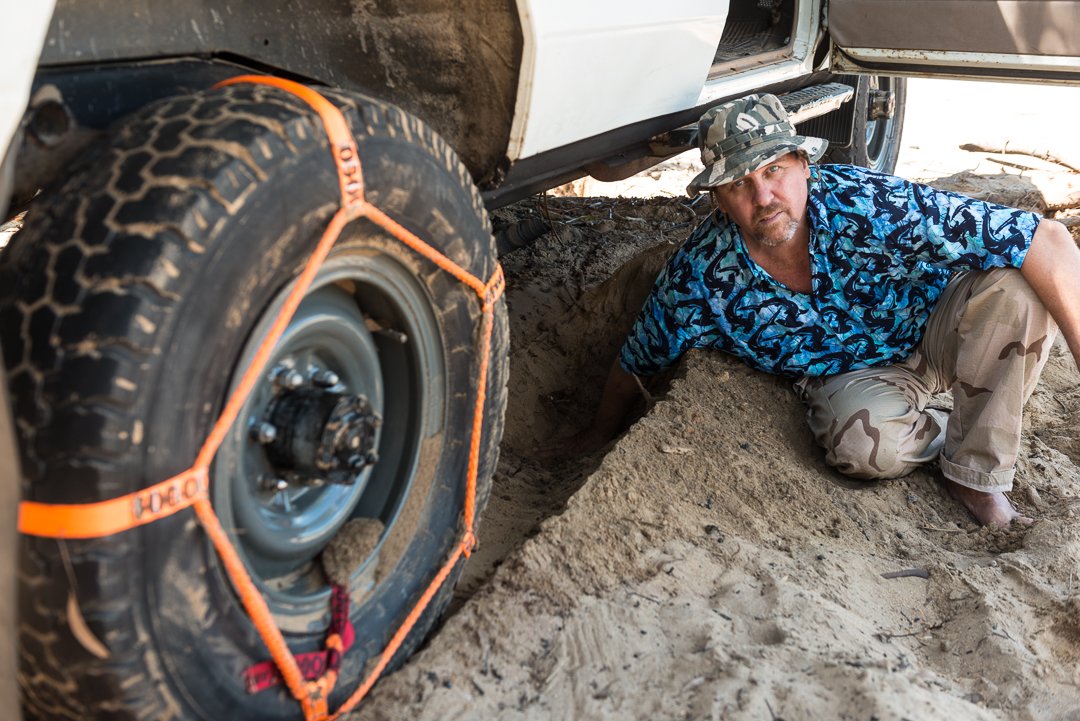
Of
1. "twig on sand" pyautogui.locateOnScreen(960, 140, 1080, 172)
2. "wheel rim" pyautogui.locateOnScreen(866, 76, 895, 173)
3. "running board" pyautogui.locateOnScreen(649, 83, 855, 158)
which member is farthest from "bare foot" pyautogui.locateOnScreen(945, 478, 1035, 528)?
"twig on sand" pyautogui.locateOnScreen(960, 140, 1080, 172)

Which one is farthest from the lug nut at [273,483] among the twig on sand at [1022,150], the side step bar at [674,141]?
the twig on sand at [1022,150]

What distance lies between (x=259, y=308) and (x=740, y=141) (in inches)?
70.5

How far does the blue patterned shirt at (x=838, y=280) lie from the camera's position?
2816mm

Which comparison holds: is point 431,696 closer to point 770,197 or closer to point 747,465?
point 747,465

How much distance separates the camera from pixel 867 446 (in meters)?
2.97

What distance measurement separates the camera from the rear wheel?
1.25 metres

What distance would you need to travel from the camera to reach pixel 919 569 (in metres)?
2.52

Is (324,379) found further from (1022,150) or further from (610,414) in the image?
(1022,150)

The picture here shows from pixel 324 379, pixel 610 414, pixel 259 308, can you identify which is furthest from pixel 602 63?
pixel 610 414

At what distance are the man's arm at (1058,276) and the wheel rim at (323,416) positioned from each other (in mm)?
1857

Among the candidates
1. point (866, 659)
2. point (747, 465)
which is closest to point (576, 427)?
point (747, 465)

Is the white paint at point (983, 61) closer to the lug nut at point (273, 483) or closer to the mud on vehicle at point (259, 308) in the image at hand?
the mud on vehicle at point (259, 308)

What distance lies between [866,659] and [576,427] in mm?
1704

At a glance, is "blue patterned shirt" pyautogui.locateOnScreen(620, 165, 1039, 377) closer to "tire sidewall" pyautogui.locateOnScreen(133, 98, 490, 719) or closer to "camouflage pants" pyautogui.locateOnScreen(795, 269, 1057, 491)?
"camouflage pants" pyautogui.locateOnScreen(795, 269, 1057, 491)
